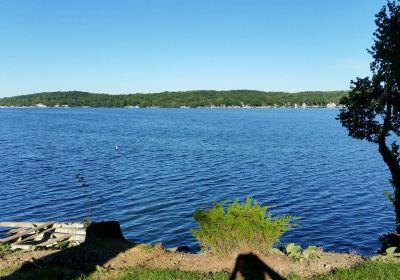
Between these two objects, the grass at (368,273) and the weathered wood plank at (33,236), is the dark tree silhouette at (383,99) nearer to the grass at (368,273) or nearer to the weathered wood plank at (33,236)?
the grass at (368,273)

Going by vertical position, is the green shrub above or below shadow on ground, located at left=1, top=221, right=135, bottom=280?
above

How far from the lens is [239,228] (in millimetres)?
12977

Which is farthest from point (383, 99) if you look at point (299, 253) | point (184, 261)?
point (184, 261)

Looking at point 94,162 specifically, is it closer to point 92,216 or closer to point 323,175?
point 92,216

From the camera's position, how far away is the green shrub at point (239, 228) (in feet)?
42.3

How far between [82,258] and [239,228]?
553 cm

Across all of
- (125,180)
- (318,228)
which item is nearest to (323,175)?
(318,228)

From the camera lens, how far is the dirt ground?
1267cm

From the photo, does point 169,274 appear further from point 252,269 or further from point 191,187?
point 191,187

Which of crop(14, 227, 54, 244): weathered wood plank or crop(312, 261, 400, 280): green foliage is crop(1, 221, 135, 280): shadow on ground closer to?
crop(312, 261, 400, 280): green foliage

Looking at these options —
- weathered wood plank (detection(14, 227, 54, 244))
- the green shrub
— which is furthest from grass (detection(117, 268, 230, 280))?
weathered wood plank (detection(14, 227, 54, 244))

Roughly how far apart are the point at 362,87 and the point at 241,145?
5801 cm

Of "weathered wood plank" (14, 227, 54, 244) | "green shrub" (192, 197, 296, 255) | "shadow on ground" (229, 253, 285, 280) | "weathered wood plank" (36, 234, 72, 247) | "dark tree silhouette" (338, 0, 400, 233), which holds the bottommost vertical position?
"weathered wood plank" (14, 227, 54, 244)

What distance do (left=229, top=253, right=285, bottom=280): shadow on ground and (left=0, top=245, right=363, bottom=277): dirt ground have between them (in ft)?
0.51
